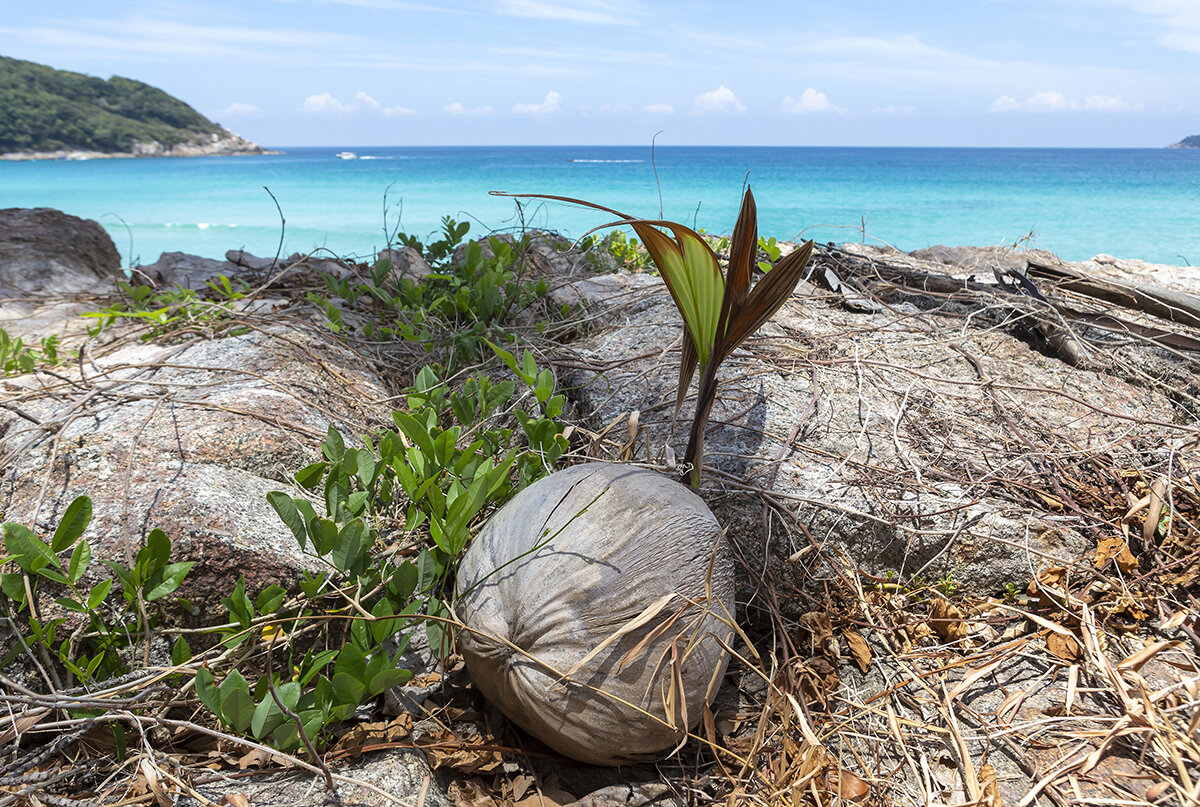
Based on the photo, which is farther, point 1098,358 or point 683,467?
point 1098,358

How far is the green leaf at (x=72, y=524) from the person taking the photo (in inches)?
47.0

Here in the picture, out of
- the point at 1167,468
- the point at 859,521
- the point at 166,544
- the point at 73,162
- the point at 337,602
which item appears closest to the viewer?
the point at 166,544

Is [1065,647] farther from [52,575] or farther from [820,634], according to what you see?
[52,575]

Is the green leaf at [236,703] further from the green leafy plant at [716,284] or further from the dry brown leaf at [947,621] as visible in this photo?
the dry brown leaf at [947,621]

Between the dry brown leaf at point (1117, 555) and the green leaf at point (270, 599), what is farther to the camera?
the dry brown leaf at point (1117, 555)

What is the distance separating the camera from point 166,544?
4.01 ft

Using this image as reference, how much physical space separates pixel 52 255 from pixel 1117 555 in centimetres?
597

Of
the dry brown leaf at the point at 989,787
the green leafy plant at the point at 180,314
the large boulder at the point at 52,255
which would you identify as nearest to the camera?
the dry brown leaf at the point at 989,787

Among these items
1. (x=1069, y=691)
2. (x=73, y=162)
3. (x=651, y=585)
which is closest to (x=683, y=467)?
(x=651, y=585)

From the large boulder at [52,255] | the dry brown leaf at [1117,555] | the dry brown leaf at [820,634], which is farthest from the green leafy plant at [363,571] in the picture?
the large boulder at [52,255]

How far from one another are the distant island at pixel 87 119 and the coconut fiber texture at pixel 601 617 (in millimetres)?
65947

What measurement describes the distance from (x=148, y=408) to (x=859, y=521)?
1873 millimetres

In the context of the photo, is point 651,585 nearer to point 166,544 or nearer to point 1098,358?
point 166,544

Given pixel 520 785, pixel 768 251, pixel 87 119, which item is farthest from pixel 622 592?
pixel 87 119
